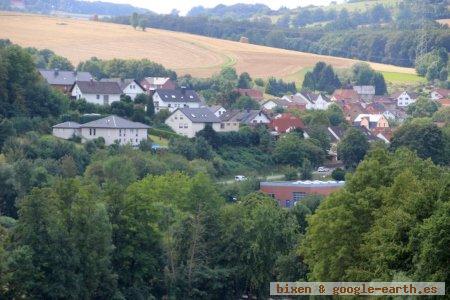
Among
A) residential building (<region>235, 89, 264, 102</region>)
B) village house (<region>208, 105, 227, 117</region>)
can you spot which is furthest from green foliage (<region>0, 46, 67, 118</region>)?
residential building (<region>235, 89, 264, 102</region>)

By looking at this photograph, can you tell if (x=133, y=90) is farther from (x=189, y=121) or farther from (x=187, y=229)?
(x=187, y=229)

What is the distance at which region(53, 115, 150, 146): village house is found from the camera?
62.8 metres

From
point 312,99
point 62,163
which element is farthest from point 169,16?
point 62,163

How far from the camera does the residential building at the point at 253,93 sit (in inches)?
3642

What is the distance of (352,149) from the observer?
2781 inches

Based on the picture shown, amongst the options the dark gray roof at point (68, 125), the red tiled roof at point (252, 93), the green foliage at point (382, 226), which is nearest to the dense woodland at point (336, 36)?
the red tiled roof at point (252, 93)

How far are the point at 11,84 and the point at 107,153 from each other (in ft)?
27.8

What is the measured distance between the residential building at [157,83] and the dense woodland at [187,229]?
30147 mm

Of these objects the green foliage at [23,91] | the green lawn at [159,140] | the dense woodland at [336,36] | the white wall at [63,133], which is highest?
the green foliage at [23,91]

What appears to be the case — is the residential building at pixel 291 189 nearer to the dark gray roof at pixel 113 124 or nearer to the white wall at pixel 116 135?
the white wall at pixel 116 135

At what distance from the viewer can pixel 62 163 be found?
55031mm

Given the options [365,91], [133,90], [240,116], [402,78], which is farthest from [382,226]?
[402,78]

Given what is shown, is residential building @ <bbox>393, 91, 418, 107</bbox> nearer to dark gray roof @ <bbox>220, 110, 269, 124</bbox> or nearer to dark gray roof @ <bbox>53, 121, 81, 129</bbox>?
dark gray roof @ <bbox>220, 110, 269, 124</bbox>

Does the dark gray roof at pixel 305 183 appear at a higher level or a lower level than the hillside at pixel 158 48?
higher
